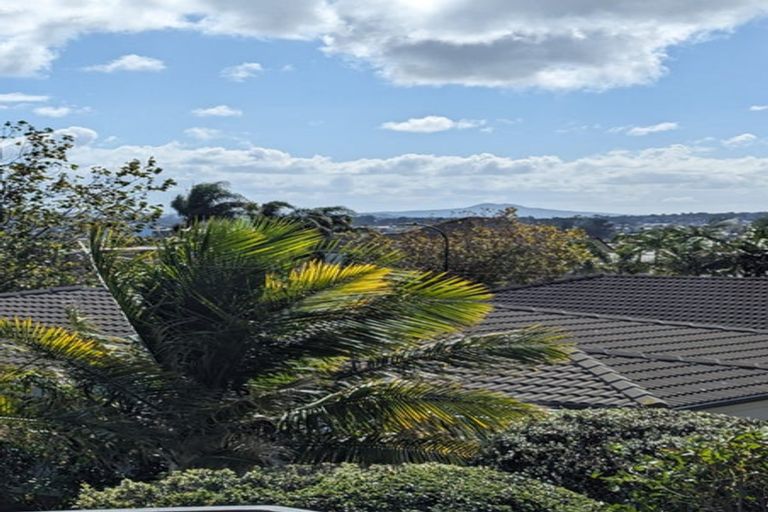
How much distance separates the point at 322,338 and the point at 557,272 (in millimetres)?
27549

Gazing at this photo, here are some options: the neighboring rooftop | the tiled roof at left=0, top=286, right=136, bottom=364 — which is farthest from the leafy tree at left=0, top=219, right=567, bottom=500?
the neighboring rooftop

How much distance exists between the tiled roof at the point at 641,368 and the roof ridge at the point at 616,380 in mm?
11

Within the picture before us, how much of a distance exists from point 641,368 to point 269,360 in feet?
18.3

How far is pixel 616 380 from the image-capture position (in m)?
11.7

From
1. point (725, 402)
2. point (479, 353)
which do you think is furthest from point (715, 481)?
point (725, 402)

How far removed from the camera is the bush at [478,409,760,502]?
8.16 metres

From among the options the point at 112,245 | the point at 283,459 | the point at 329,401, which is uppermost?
the point at 112,245

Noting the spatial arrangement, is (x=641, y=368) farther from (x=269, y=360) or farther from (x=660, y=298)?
(x=660, y=298)

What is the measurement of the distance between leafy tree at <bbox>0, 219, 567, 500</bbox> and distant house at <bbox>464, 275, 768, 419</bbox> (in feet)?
3.43

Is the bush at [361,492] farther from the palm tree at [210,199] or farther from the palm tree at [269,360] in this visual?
the palm tree at [210,199]

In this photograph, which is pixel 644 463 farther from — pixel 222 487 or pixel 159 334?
pixel 159 334

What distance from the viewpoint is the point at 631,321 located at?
16.8 meters

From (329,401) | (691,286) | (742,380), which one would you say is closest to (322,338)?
(329,401)

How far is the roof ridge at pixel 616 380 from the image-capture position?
10.9 meters
